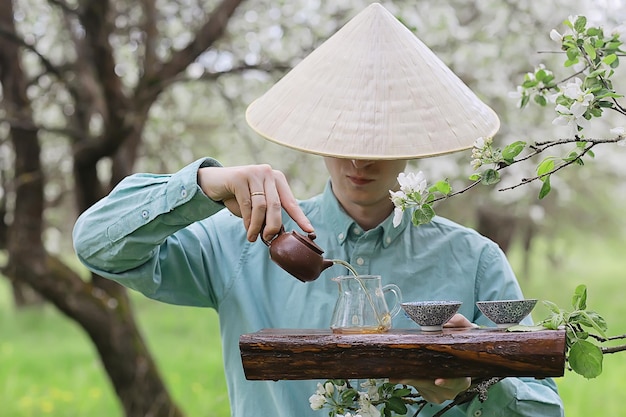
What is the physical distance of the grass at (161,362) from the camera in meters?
6.64

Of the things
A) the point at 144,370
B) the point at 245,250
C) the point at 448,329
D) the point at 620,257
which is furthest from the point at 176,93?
the point at 620,257

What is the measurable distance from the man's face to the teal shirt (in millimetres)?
90

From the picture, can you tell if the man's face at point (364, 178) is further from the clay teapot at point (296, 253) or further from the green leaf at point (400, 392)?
the green leaf at point (400, 392)

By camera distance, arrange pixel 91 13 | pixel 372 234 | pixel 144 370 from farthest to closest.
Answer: pixel 144 370, pixel 91 13, pixel 372 234

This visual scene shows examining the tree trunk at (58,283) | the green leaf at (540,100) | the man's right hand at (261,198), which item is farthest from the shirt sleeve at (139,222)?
the tree trunk at (58,283)

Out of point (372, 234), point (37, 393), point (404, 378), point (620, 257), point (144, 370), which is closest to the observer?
point (404, 378)

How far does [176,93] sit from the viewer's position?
7301mm

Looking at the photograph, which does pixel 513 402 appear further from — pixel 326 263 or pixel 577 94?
pixel 577 94

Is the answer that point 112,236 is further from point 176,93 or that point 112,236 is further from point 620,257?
point 620,257

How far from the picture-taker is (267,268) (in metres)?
2.33

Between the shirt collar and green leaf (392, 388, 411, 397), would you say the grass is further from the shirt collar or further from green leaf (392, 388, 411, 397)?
green leaf (392, 388, 411, 397)

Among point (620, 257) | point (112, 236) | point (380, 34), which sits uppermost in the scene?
point (380, 34)

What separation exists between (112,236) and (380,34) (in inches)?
30.0

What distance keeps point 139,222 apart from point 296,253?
0.41m
